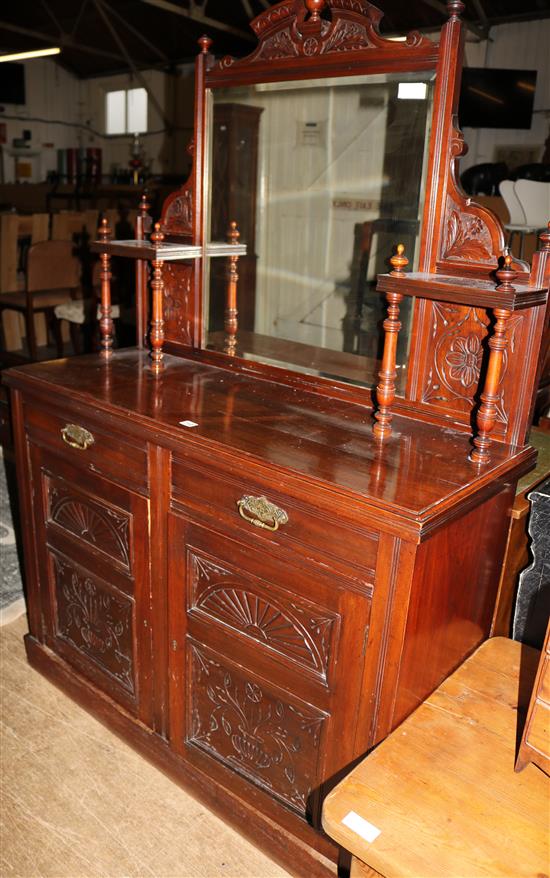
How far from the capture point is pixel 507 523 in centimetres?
149

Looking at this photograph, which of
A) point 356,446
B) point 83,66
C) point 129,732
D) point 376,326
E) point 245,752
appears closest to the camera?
point 356,446

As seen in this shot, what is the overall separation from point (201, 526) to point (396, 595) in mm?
480

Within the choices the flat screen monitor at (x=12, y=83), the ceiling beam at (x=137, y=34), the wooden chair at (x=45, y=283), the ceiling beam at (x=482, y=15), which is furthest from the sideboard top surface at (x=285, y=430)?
the flat screen monitor at (x=12, y=83)

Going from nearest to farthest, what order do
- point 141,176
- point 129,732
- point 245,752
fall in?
point 245,752
point 129,732
point 141,176

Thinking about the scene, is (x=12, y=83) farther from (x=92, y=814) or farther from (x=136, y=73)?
(x=92, y=814)

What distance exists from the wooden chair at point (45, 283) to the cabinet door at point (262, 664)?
397 centimetres

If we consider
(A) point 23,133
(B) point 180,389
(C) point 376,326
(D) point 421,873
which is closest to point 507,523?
(C) point 376,326

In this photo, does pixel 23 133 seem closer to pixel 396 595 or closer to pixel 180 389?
pixel 180 389

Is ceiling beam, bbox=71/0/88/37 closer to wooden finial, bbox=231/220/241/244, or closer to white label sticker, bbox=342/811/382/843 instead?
wooden finial, bbox=231/220/241/244

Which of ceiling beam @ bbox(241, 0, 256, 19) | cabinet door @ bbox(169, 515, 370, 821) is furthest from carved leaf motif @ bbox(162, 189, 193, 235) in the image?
ceiling beam @ bbox(241, 0, 256, 19)

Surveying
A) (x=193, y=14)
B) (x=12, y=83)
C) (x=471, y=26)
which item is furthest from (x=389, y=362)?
(x=12, y=83)

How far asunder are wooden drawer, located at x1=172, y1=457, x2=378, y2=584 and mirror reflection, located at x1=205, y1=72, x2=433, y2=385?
47 cm

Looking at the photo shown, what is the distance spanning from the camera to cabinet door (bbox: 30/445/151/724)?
173 cm

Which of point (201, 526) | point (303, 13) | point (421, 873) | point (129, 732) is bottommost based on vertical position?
point (129, 732)
